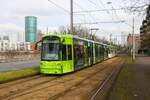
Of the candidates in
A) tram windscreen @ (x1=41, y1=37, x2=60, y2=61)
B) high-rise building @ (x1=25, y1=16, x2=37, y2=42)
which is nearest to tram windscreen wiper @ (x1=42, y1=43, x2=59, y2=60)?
tram windscreen @ (x1=41, y1=37, x2=60, y2=61)

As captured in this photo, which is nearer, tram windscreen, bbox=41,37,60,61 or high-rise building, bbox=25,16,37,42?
tram windscreen, bbox=41,37,60,61

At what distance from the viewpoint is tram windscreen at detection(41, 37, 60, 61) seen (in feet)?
81.0

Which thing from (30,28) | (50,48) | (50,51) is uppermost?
(30,28)

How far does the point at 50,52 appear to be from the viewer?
24.8 meters

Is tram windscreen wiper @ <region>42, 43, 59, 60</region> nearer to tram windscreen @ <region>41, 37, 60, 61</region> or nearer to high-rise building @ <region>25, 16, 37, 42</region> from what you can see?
tram windscreen @ <region>41, 37, 60, 61</region>

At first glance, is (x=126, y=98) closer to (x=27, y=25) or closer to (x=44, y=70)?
(x=44, y=70)

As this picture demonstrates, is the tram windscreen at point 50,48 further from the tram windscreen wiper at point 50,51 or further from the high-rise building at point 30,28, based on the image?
the high-rise building at point 30,28

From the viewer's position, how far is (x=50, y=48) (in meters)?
24.9

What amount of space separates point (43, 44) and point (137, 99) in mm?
13259

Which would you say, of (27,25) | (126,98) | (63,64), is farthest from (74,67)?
(27,25)

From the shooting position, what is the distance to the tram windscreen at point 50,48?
2469 cm

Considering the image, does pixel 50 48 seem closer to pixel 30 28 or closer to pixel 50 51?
pixel 50 51

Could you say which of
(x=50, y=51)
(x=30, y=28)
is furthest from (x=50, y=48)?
(x=30, y=28)

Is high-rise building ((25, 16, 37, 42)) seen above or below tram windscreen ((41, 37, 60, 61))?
above
